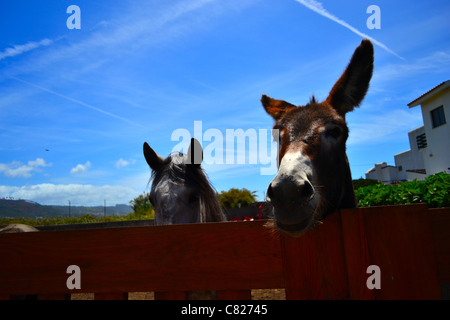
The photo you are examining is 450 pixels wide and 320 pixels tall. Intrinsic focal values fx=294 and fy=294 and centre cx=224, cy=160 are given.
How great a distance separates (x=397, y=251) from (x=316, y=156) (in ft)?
2.80

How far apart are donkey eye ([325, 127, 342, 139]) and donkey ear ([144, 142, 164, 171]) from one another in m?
2.95

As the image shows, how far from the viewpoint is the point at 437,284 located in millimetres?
1681

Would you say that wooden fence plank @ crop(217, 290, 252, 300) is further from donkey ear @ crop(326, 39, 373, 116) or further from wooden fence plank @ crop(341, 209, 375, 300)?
donkey ear @ crop(326, 39, 373, 116)

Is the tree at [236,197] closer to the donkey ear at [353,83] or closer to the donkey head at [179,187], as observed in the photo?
the donkey head at [179,187]

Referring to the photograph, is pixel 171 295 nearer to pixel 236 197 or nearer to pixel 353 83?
pixel 353 83

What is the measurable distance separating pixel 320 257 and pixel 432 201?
411 centimetres

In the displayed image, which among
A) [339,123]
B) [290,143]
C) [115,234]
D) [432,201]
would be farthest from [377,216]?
[432,201]

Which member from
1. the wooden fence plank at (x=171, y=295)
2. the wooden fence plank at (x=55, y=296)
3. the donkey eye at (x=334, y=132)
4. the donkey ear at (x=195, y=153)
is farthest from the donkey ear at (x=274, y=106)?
the wooden fence plank at (x=55, y=296)

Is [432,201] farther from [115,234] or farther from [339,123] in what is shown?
[115,234]

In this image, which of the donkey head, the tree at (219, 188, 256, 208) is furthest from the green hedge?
the tree at (219, 188, 256, 208)

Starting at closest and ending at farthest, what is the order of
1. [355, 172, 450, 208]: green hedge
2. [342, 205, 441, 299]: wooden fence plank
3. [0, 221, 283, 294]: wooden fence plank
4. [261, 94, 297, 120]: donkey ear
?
[342, 205, 441, 299]: wooden fence plank < [0, 221, 283, 294]: wooden fence plank < [261, 94, 297, 120]: donkey ear < [355, 172, 450, 208]: green hedge

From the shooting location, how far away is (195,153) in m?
4.56

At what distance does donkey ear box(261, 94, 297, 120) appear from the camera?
11.0 feet

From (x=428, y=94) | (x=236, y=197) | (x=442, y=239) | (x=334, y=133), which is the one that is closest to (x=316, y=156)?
(x=334, y=133)
